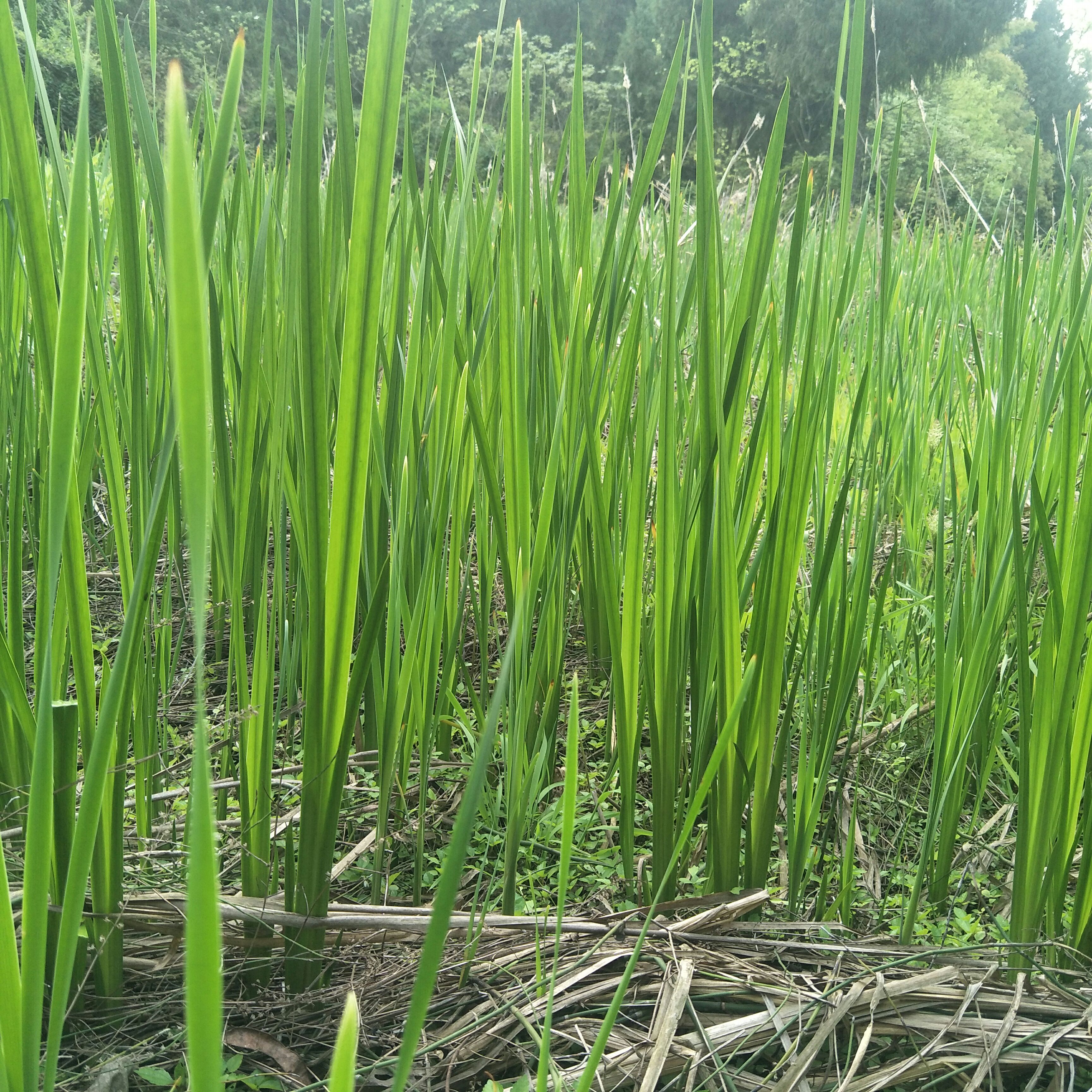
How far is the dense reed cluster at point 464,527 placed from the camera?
475mm

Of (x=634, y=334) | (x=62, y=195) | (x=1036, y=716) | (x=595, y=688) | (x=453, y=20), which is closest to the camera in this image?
(x=1036, y=716)

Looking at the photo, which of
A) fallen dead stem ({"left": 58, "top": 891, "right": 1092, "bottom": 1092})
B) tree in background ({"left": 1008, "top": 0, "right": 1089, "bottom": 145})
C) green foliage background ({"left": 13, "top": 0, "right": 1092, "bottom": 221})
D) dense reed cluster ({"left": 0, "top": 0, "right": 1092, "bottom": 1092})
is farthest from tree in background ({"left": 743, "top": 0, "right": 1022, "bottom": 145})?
fallen dead stem ({"left": 58, "top": 891, "right": 1092, "bottom": 1092})

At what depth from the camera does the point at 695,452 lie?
2.58ft

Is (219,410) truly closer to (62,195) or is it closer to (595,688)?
(62,195)

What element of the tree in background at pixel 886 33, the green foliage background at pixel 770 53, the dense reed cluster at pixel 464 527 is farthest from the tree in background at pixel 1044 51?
the dense reed cluster at pixel 464 527

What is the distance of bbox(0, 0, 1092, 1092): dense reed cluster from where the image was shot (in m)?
0.47

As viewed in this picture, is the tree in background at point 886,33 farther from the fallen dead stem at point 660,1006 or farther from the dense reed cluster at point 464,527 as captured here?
the fallen dead stem at point 660,1006

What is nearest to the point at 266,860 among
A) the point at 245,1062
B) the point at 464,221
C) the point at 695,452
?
the point at 245,1062

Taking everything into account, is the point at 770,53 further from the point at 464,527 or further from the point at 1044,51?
the point at 464,527

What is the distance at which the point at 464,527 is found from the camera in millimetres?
1021

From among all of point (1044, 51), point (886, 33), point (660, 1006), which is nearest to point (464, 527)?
point (660, 1006)

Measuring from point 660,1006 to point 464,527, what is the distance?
58 cm

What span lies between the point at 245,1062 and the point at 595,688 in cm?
83

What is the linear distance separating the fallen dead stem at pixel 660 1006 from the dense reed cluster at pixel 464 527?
0.04 meters
